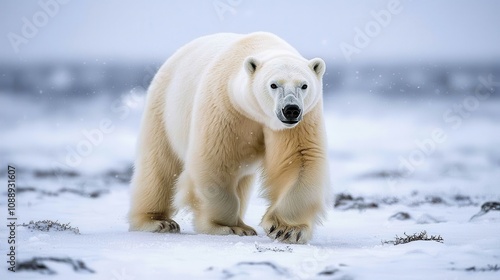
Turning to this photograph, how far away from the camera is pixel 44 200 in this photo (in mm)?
9086

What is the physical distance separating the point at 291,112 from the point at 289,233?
92 centimetres

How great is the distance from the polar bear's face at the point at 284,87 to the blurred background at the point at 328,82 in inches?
132

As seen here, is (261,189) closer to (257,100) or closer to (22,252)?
(257,100)

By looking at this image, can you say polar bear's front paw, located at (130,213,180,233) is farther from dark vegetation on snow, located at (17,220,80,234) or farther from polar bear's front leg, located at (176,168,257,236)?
dark vegetation on snow, located at (17,220,80,234)

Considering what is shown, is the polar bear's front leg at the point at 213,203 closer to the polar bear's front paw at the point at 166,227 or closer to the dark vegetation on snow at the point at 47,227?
the polar bear's front paw at the point at 166,227

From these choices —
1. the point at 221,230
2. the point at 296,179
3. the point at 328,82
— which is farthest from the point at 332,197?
the point at 328,82

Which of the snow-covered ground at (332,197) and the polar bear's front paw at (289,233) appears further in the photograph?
the polar bear's front paw at (289,233)

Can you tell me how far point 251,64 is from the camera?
596cm

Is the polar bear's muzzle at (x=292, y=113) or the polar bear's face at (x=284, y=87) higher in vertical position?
the polar bear's face at (x=284, y=87)

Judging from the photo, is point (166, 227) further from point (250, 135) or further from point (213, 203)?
point (250, 135)

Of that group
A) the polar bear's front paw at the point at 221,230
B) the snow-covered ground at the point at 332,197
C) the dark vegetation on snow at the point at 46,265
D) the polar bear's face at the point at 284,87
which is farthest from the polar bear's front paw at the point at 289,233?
the dark vegetation on snow at the point at 46,265

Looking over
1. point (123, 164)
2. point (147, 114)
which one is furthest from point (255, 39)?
point (123, 164)

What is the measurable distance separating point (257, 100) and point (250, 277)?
6.11 ft

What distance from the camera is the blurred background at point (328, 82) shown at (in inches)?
483
